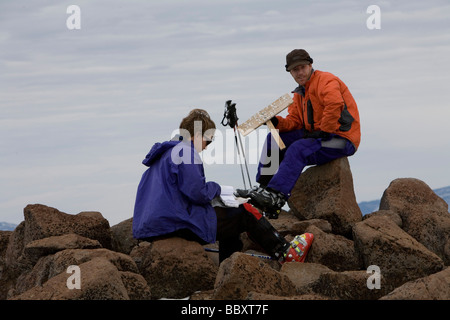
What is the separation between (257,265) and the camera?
8.01m

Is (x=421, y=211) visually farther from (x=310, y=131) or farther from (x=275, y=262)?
(x=275, y=262)

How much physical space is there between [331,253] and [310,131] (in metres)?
2.11

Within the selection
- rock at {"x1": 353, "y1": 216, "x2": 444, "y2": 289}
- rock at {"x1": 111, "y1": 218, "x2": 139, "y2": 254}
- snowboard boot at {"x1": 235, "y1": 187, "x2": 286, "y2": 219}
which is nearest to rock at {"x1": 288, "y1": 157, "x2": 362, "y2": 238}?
snowboard boot at {"x1": 235, "y1": 187, "x2": 286, "y2": 219}

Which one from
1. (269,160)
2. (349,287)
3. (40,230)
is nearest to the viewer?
(349,287)

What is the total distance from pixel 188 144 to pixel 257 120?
2516mm

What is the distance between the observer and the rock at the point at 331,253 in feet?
32.7

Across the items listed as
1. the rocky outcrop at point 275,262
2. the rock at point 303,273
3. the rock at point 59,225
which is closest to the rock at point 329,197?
the rocky outcrop at point 275,262

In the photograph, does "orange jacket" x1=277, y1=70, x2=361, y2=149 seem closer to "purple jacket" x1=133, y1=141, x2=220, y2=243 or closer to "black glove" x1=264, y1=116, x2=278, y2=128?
"black glove" x1=264, y1=116, x2=278, y2=128

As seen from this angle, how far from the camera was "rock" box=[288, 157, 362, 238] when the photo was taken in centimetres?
1120

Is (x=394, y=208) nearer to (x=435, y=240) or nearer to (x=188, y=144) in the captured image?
(x=435, y=240)

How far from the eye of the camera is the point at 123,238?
11406 mm

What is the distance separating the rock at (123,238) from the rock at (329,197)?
2445 millimetres

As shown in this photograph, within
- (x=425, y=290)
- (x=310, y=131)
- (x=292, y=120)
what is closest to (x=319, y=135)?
(x=310, y=131)
